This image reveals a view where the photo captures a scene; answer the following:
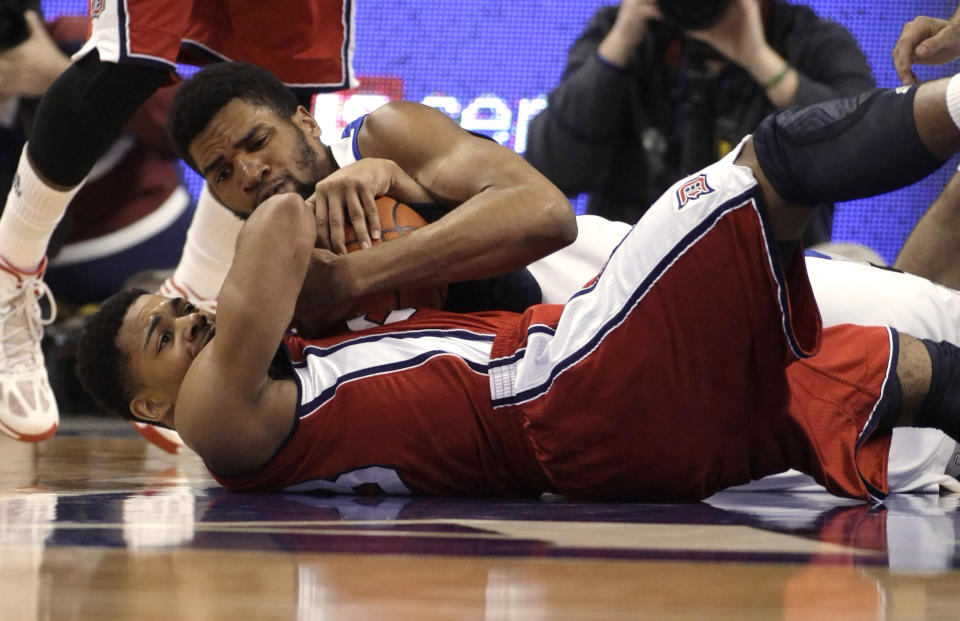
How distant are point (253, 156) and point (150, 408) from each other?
1.38 feet

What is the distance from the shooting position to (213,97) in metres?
1.87

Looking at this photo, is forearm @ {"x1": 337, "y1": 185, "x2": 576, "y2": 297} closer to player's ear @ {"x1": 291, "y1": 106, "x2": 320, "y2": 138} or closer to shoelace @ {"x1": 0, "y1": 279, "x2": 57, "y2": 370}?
player's ear @ {"x1": 291, "y1": 106, "x2": 320, "y2": 138}

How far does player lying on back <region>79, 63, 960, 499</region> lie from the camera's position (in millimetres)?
1227

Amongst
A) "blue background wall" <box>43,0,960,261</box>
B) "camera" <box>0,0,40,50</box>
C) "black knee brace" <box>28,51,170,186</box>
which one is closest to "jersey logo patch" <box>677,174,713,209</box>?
"black knee brace" <box>28,51,170,186</box>

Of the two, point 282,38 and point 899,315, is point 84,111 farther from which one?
point 899,315

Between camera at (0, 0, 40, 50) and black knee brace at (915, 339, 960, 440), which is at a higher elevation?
camera at (0, 0, 40, 50)

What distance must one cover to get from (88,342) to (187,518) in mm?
510

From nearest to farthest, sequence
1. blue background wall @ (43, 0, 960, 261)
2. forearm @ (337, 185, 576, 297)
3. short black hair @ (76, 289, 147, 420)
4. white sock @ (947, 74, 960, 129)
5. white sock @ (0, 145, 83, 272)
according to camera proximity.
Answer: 1. white sock @ (947, 74, 960, 129)
2. forearm @ (337, 185, 576, 297)
3. short black hair @ (76, 289, 147, 420)
4. white sock @ (0, 145, 83, 272)
5. blue background wall @ (43, 0, 960, 261)

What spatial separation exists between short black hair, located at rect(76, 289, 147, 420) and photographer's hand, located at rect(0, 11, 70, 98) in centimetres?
153

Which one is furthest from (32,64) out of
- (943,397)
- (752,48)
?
(943,397)

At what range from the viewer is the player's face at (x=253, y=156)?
1.83 metres

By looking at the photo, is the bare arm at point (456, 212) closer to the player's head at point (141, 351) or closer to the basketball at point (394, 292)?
the basketball at point (394, 292)

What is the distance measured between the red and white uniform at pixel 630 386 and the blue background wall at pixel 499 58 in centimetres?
226

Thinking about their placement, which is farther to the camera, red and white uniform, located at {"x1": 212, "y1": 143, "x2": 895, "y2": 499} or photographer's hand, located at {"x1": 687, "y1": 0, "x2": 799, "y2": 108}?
photographer's hand, located at {"x1": 687, "y1": 0, "x2": 799, "y2": 108}
